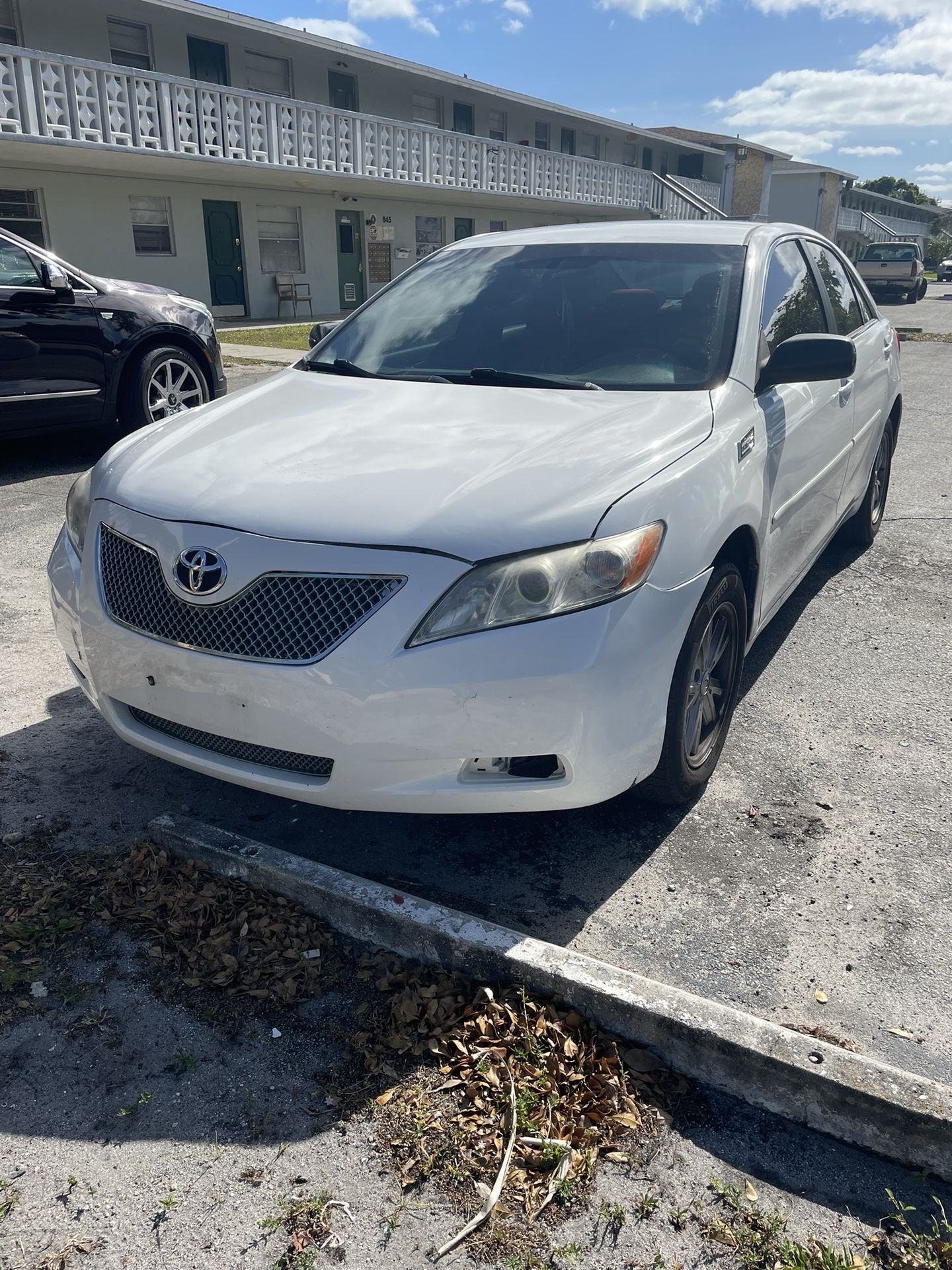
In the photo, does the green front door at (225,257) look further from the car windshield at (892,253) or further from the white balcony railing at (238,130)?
the car windshield at (892,253)

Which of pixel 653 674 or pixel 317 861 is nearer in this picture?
pixel 653 674

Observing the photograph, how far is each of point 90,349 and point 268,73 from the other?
683 inches

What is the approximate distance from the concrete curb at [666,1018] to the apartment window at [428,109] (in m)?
26.4

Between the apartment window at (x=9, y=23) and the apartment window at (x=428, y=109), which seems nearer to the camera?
the apartment window at (x=9, y=23)

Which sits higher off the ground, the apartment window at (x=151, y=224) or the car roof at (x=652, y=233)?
the apartment window at (x=151, y=224)

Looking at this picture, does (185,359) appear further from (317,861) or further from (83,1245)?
(83,1245)

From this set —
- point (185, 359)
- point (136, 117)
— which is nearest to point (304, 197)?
point (136, 117)

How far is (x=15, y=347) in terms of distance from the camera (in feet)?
22.0

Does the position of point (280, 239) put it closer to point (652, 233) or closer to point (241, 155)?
point (241, 155)

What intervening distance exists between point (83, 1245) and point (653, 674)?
170cm

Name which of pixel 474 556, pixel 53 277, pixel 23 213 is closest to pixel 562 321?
pixel 474 556

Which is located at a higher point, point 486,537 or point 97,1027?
point 486,537

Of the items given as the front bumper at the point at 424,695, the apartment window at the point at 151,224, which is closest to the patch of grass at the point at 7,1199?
the front bumper at the point at 424,695

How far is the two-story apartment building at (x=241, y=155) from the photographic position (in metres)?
15.9
